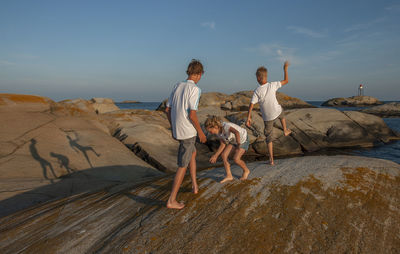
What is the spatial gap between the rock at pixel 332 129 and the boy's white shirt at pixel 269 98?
30.7 ft

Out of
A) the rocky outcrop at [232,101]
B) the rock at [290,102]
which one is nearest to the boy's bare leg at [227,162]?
the rocky outcrop at [232,101]

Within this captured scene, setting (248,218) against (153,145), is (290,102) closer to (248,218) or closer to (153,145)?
(153,145)

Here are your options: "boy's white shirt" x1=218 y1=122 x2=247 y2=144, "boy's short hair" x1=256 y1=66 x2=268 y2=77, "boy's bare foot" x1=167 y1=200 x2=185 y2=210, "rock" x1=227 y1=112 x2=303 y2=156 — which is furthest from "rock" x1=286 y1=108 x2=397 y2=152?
"boy's bare foot" x1=167 y1=200 x2=185 y2=210

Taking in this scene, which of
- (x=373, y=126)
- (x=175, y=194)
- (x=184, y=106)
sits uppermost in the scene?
(x=184, y=106)

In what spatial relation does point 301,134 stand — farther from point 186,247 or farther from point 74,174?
point 186,247

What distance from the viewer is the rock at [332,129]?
1364 centimetres

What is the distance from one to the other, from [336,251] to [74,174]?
6.59 metres

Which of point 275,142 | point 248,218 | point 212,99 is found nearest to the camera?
point 248,218

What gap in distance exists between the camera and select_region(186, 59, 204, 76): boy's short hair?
3305mm

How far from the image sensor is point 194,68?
331cm

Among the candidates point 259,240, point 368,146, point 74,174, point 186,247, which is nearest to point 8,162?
point 74,174

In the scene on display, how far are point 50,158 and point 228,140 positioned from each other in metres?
5.77

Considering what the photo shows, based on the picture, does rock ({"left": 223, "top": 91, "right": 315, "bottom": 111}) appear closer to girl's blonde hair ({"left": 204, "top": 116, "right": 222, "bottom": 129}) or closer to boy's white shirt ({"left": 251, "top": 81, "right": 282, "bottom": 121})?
boy's white shirt ({"left": 251, "top": 81, "right": 282, "bottom": 121})

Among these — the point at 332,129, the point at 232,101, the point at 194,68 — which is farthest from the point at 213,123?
the point at 232,101
